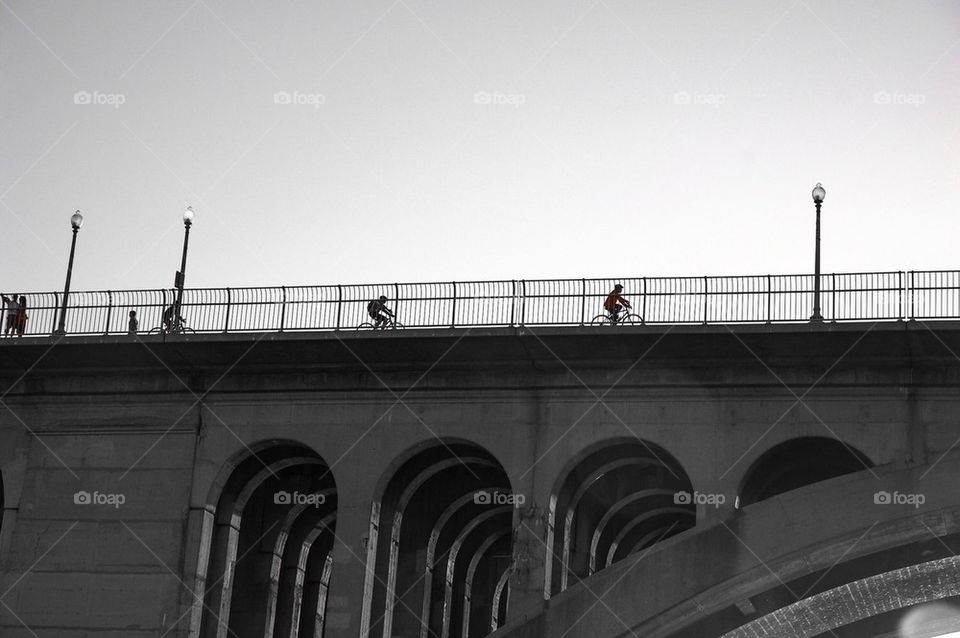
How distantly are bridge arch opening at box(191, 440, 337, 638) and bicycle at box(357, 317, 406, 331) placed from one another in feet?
11.1

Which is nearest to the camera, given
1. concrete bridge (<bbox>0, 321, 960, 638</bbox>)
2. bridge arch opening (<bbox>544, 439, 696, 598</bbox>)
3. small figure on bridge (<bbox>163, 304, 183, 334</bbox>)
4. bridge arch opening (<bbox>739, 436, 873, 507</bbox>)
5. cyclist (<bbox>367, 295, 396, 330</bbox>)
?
concrete bridge (<bbox>0, 321, 960, 638</bbox>)

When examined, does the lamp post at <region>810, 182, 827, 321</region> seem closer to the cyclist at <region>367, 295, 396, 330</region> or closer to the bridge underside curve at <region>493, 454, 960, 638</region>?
the bridge underside curve at <region>493, 454, 960, 638</region>

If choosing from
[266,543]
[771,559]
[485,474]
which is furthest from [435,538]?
[771,559]

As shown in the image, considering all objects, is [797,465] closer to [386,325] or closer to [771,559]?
[771,559]

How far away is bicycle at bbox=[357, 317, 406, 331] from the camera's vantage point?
35.8 metres

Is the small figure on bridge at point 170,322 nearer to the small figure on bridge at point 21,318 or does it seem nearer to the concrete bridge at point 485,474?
the concrete bridge at point 485,474

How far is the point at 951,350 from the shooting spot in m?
32.6

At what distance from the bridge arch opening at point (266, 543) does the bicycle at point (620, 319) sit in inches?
310

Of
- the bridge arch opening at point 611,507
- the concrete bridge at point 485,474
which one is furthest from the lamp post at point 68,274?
the bridge arch opening at point 611,507

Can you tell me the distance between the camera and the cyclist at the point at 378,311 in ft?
119

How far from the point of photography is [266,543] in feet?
130

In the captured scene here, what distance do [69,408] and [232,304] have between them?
4988 millimetres

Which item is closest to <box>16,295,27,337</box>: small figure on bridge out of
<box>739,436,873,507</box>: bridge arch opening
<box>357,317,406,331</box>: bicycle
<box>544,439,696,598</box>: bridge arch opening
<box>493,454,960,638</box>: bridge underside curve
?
<box>357,317,406,331</box>: bicycle

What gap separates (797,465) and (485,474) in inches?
320
